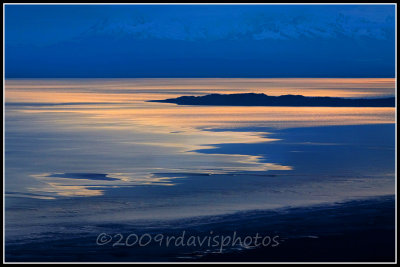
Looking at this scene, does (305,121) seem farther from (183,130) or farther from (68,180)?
(68,180)

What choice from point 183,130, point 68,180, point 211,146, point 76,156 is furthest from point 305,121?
point 68,180

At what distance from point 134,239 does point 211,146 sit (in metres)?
9.30

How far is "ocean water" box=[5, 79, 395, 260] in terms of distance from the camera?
454 inches

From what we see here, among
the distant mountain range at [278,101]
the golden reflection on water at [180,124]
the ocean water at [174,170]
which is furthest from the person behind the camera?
the distant mountain range at [278,101]

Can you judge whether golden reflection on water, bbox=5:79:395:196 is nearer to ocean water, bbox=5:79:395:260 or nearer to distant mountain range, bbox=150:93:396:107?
ocean water, bbox=5:79:395:260

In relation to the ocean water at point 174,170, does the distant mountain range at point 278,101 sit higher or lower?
higher

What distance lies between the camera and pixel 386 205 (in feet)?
38.7

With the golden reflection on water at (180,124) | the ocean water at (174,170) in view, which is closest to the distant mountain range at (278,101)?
the golden reflection on water at (180,124)

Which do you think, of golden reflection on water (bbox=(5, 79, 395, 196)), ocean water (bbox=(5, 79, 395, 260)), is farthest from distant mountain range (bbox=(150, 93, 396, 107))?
ocean water (bbox=(5, 79, 395, 260))

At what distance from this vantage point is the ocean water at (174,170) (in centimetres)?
1154

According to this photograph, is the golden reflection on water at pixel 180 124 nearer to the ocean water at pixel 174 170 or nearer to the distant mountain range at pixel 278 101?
the ocean water at pixel 174 170

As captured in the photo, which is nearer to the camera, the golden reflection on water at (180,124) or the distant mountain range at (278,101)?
the golden reflection on water at (180,124)

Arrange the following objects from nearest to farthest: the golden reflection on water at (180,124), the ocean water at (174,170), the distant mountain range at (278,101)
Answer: the ocean water at (174,170)
the golden reflection on water at (180,124)
the distant mountain range at (278,101)

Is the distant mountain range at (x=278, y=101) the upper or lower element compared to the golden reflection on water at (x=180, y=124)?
upper
